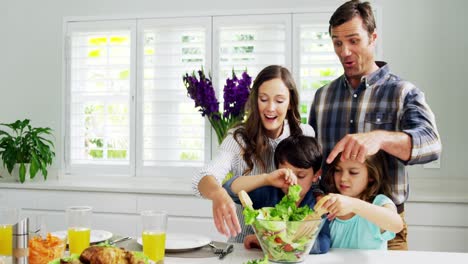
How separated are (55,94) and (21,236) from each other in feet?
9.02

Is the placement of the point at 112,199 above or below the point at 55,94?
below

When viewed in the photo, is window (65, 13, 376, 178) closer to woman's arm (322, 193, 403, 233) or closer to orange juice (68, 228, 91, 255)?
woman's arm (322, 193, 403, 233)

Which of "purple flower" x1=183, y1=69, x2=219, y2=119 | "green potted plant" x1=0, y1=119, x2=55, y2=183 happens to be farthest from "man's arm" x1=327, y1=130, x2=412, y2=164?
"green potted plant" x1=0, y1=119, x2=55, y2=183

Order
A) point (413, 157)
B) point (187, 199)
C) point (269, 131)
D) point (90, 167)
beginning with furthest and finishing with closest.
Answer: point (90, 167)
point (187, 199)
point (269, 131)
point (413, 157)

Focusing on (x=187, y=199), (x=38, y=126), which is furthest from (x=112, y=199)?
(x=38, y=126)

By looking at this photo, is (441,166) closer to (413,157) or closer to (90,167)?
(413,157)

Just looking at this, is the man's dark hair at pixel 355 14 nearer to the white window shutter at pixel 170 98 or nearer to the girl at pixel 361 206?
the girl at pixel 361 206

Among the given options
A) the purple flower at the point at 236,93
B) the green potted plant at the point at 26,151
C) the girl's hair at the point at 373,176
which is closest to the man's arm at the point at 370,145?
the girl's hair at the point at 373,176

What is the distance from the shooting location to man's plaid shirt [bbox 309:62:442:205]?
1879 millimetres

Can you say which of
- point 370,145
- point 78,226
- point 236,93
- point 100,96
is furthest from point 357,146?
point 100,96

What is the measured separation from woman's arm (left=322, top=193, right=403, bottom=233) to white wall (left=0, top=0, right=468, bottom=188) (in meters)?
1.83

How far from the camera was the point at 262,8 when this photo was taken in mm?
3566

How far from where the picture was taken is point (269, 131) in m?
1.93

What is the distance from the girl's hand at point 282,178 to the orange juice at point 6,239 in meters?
0.82
